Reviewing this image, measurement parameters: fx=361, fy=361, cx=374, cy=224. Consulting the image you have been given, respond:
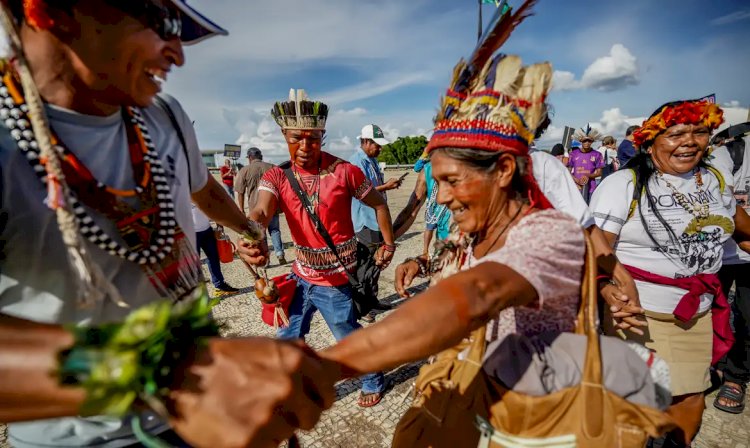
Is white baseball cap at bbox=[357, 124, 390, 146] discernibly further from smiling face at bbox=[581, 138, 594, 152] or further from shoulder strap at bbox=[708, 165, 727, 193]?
smiling face at bbox=[581, 138, 594, 152]

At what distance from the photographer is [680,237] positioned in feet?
8.07

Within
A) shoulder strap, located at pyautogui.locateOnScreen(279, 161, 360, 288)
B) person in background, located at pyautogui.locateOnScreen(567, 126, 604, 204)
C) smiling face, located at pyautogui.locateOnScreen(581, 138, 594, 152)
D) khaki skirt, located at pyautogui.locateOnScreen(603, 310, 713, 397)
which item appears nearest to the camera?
khaki skirt, located at pyautogui.locateOnScreen(603, 310, 713, 397)

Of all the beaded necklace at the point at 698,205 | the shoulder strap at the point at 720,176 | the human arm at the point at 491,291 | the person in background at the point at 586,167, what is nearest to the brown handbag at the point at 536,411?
the human arm at the point at 491,291

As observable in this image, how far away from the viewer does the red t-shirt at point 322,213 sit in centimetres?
316

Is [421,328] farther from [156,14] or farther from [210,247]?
[210,247]

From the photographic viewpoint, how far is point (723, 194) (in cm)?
257

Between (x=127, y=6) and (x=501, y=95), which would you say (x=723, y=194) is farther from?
(x=127, y=6)

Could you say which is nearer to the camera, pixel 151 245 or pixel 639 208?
pixel 151 245

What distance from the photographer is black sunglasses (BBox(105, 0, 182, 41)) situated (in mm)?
1028

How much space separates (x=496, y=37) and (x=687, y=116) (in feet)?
6.25

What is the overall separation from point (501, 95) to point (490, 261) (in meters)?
0.71

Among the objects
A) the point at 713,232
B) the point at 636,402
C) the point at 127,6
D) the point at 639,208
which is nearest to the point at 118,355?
the point at 127,6

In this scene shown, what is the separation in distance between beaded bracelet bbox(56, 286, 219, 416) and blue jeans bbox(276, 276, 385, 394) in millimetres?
2317

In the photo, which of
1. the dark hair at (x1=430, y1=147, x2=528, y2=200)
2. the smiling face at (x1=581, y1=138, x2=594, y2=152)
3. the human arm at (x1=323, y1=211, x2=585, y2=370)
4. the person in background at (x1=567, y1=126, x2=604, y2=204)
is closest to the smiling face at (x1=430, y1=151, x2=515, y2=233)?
the dark hair at (x1=430, y1=147, x2=528, y2=200)
